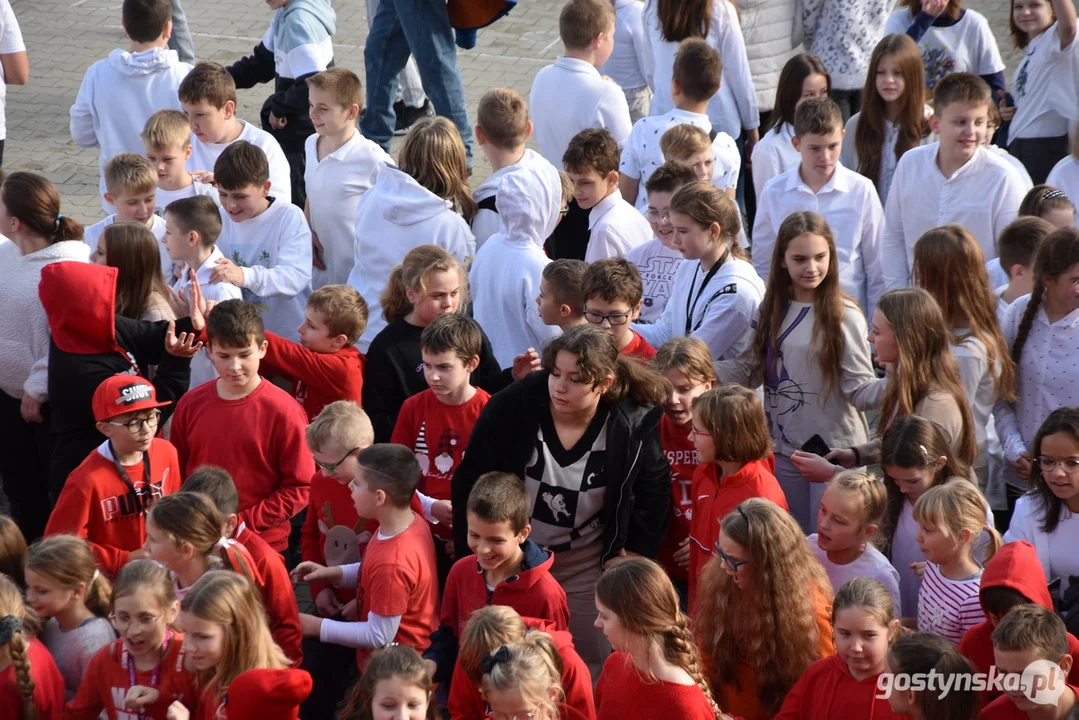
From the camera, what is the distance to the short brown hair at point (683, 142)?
6.80m

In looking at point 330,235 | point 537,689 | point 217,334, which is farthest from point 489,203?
A: point 537,689

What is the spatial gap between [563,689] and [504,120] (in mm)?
3464

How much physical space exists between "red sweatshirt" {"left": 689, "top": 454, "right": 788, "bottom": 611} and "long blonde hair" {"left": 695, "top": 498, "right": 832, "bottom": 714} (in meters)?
0.49

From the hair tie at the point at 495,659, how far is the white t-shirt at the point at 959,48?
6.17 metres

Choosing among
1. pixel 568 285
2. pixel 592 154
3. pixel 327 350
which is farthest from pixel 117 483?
Answer: pixel 592 154

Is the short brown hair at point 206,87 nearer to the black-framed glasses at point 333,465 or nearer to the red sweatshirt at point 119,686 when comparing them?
the black-framed glasses at point 333,465

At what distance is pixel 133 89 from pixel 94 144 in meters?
0.56

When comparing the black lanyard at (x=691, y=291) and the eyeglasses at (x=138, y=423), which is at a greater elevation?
the black lanyard at (x=691, y=291)

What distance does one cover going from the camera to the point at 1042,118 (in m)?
8.12

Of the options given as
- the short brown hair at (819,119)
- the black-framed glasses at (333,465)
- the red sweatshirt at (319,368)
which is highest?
the short brown hair at (819,119)

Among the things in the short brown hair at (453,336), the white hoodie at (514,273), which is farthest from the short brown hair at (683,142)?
the short brown hair at (453,336)

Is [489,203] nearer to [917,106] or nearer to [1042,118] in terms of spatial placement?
[917,106]

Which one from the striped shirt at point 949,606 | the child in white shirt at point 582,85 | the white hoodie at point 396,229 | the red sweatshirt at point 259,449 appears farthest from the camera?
the child in white shirt at point 582,85

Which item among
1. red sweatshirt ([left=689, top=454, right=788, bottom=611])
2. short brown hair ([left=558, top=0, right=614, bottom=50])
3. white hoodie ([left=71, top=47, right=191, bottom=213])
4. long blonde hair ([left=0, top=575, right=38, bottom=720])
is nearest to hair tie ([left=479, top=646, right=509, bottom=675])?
red sweatshirt ([left=689, top=454, right=788, bottom=611])
